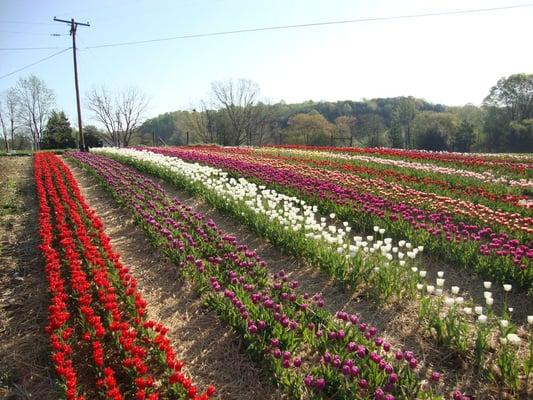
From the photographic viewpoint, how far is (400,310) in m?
4.98

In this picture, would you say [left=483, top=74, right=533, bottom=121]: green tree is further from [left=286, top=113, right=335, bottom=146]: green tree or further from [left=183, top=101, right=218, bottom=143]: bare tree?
[left=183, top=101, right=218, bottom=143]: bare tree

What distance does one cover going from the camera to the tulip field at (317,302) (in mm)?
3506

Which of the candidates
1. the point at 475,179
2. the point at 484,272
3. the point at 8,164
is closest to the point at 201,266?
the point at 484,272

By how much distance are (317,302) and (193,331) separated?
160cm

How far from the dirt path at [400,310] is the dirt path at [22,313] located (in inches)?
135

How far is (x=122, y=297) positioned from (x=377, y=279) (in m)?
3.48

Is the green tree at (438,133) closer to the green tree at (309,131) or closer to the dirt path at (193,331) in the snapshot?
the green tree at (309,131)

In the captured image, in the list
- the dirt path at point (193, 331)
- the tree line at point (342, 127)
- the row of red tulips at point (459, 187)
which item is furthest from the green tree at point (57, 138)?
the dirt path at point (193, 331)

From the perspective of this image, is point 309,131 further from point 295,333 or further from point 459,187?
point 295,333

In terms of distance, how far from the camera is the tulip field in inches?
138

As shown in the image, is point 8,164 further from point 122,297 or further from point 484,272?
point 484,272

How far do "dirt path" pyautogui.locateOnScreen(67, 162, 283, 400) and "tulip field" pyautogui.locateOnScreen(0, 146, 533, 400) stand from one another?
2.1 inches

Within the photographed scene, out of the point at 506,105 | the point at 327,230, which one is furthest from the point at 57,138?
the point at 506,105

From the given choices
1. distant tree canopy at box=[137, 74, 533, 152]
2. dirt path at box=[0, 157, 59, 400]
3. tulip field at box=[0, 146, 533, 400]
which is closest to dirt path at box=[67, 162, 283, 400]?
tulip field at box=[0, 146, 533, 400]
